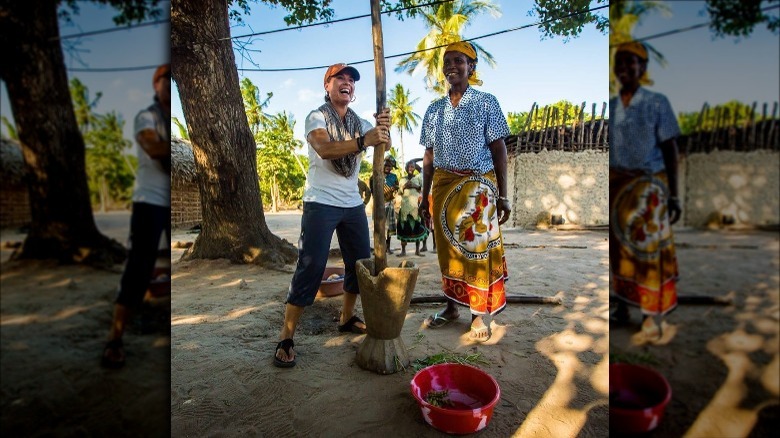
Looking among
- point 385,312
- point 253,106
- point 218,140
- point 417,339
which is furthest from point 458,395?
point 253,106

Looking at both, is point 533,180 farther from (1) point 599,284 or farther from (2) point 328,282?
(2) point 328,282

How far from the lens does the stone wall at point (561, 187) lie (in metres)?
11.0

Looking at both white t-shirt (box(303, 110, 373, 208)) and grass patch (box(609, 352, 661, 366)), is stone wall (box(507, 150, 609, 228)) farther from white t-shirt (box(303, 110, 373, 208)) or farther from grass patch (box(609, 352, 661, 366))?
grass patch (box(609, 352, 661, 366))

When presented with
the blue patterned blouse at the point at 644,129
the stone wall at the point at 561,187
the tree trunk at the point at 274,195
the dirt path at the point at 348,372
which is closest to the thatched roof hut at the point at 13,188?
the blue patterned blouse at the point at 644,129

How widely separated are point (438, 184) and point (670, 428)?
2.14 m

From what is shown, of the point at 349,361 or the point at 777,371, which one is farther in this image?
the point at 349,361

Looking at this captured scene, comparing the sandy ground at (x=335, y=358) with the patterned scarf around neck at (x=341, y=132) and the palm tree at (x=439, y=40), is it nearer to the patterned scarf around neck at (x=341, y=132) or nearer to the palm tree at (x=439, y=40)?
the patterned scarf around neck at (x=341, y=132)

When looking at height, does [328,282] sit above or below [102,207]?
below

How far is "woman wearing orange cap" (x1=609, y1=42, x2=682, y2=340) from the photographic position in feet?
2.00

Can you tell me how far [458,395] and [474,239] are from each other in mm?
1010

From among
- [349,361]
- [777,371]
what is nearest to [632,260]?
[777,371]

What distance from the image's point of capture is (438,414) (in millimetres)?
1531

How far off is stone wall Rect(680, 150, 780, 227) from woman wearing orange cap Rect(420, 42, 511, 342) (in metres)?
1.88

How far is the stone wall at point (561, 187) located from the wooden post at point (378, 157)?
32.7 ft
